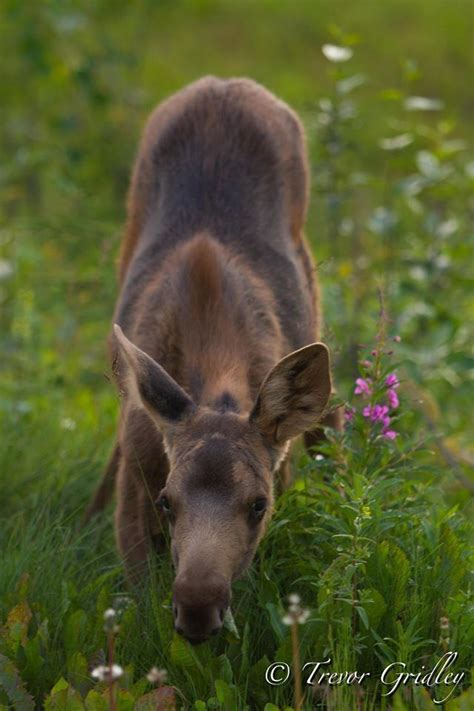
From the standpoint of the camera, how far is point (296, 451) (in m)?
5.62

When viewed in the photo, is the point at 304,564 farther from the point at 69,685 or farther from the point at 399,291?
the point at 399,291

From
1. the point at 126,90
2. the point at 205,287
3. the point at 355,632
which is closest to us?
the point at 355,632

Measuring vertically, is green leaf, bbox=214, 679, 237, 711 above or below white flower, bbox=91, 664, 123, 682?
below

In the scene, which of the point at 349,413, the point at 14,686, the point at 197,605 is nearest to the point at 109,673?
the point at 197,605

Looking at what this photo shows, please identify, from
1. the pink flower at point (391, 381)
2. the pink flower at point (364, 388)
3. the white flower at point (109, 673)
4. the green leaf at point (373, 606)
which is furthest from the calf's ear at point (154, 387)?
the white flower at point (109, 673)

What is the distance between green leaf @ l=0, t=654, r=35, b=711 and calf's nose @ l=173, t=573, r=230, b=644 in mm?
564

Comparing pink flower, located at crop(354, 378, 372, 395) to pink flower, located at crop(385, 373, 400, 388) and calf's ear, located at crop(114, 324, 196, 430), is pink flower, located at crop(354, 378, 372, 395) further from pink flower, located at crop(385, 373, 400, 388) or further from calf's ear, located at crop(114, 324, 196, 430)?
calf's ear, located at crop(114, 324, 196, 430)

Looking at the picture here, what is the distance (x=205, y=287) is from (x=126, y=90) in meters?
4.63

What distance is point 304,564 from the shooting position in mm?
4434

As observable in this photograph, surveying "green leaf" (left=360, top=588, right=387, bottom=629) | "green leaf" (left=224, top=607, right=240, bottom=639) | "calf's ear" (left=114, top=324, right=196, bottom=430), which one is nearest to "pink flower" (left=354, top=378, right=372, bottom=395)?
"calf's ear" (left=114, top=324, right=196, bottom=430)

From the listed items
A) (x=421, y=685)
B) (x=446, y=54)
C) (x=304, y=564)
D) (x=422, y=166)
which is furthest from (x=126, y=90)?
(x=446, y=54)

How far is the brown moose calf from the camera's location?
4172mm

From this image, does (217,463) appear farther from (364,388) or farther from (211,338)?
(211,338)

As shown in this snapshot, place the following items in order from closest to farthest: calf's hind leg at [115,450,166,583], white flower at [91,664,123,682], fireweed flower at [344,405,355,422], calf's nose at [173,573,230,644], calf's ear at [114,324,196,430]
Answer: white flower at [91,664,123,682] < calf's nose at [173,573,230,644] < calf's ear at [114,324,196,430] < fireweed flower at [344,405,355,422] < calf's hind leg at [115,450,166,583]
